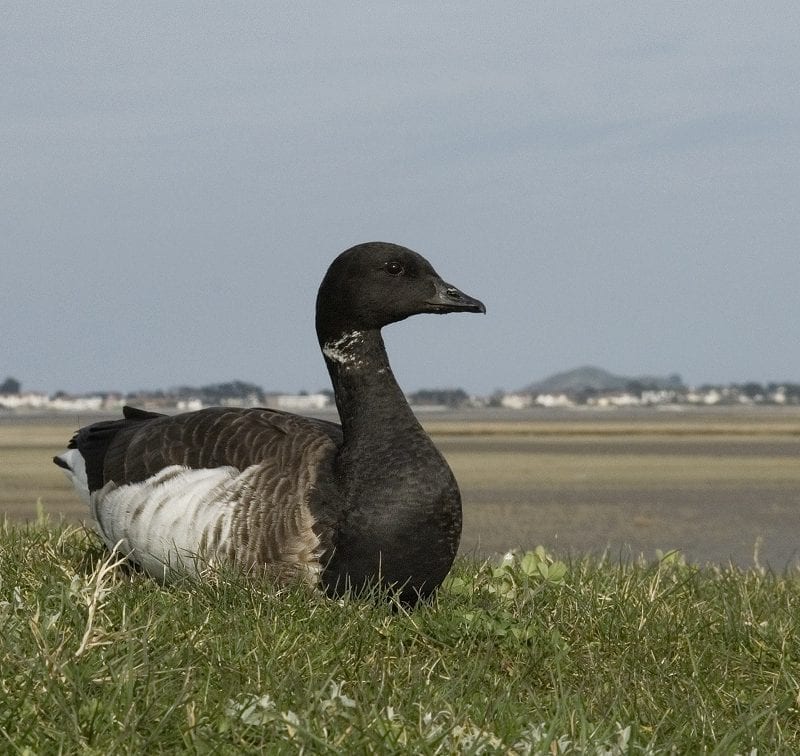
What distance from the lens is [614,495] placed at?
25.7 meters

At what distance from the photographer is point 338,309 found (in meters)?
7.27

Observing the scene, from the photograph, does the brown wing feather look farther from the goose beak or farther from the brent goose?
the goose beak

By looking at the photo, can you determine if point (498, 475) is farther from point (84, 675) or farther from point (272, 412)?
point (84, 675)

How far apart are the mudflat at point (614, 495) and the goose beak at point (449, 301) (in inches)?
99.9

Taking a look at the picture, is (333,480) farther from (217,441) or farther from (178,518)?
(178,518)

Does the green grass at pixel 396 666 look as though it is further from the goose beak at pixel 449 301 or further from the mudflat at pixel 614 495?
the mudflat at pixel 614 495

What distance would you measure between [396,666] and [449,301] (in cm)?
243

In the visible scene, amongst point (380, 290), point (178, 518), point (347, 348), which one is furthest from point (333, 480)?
point (380, 290)

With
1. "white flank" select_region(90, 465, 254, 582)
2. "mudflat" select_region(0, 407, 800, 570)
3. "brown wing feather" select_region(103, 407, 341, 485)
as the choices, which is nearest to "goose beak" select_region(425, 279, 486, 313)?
"brown wing feather" select_region(103, 407, 341, 485)

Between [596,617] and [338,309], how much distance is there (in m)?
2.41

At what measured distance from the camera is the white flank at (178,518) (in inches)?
276

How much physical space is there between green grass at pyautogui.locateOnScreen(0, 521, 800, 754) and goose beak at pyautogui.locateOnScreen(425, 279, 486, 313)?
1.62 metres

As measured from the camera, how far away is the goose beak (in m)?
7.25

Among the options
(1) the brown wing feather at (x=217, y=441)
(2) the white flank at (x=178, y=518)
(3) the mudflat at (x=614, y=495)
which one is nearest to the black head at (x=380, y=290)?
(1) the brown wing feather at (x=217, y=441)
